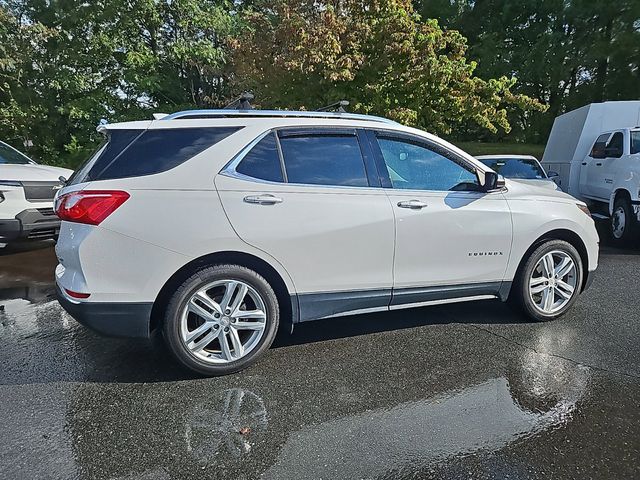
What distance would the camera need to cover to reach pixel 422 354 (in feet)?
11.4

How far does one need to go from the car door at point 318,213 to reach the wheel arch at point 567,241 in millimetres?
1344

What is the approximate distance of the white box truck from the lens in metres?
7.62

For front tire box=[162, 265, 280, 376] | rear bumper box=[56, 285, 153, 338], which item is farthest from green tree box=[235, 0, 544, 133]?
rear bumper box=[56, 285, 153, 338]

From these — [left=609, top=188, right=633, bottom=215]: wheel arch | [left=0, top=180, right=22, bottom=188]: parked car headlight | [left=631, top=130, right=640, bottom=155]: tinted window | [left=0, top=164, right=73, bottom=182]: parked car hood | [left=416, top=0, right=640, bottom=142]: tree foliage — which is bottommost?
[left=609, top=188, right=633, bottom=215]: wheel arch

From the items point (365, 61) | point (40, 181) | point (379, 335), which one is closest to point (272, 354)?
point (379, 335)

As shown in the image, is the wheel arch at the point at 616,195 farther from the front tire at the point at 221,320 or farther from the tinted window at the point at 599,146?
the front tire at the point at 221,320

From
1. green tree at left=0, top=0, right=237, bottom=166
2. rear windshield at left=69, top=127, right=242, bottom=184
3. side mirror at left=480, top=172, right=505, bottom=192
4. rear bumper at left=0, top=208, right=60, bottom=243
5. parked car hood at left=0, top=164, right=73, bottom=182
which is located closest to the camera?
rear windshield at left=69, top=127, right=242, bottom=184

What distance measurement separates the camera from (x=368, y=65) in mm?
9930

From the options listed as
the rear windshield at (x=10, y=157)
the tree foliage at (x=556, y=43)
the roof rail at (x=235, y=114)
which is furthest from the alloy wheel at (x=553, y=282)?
the tree foliage at (x=556, y=43)

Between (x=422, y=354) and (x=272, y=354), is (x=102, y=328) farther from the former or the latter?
(x=422, y=354)

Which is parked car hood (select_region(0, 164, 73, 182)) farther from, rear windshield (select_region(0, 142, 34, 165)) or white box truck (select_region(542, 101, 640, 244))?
white box truck (select_region(542, 101, 640, 244))

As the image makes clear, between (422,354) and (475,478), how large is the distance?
4.30 feet

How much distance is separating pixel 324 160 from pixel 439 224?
1037 millimetres

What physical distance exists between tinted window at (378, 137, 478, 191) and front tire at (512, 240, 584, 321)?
0.92 metres
